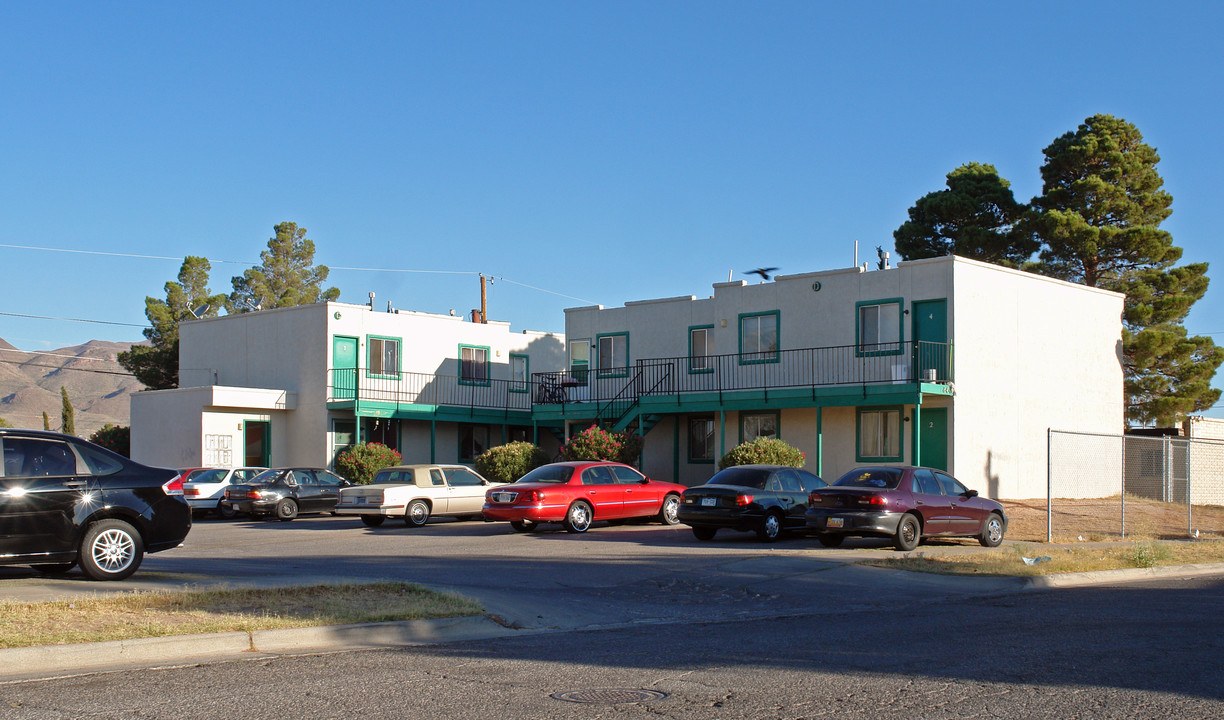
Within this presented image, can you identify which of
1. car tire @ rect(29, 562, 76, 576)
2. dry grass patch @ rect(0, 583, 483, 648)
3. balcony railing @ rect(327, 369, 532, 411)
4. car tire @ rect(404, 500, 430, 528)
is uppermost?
balcony railing @ rect(327, 369, 532, 411)

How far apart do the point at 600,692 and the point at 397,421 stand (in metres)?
32.0

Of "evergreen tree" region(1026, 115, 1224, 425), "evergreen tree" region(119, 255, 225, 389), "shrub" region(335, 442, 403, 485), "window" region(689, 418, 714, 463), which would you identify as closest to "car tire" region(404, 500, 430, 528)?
"shrub" region(335, 442, 403, 485)

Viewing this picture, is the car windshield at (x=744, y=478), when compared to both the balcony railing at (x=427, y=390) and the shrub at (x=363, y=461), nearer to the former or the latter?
the shrub at (x=363, y=461)

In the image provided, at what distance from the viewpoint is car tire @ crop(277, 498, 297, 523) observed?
1086 inches

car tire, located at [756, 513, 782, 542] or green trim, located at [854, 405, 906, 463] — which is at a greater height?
green trim, located at [854, 405, 906, 463]

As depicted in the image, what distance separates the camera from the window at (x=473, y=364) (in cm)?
4134

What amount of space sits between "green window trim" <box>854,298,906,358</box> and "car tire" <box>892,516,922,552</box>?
10.6 metres

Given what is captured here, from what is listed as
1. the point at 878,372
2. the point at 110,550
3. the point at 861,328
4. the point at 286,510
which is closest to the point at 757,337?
the point at 861,328

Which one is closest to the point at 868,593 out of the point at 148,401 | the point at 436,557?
the point at 436,557

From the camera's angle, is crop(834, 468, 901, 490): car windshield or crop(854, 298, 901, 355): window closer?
crop(834, 468, 901, 490): car windshield

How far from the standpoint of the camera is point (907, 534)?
18109 mm

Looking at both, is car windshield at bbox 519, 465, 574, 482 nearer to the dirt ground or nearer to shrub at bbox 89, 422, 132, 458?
the dirt ground

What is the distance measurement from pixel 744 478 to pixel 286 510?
12.7 meters

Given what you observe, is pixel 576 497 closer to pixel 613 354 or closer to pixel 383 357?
pixel 613 354
